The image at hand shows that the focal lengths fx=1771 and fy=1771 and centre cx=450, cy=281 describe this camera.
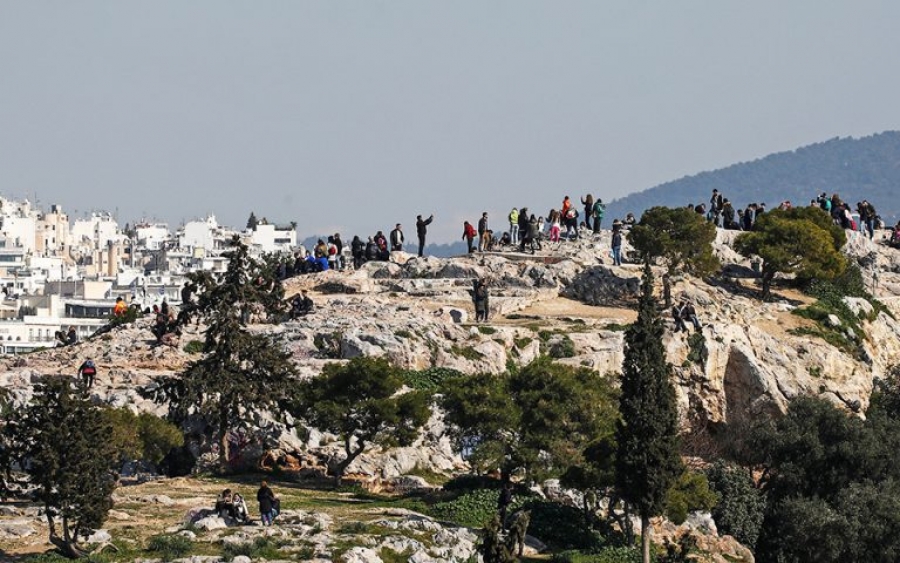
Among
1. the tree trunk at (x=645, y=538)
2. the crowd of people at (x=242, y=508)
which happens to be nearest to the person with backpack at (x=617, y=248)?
the tree trunk at (x=645, y=538)

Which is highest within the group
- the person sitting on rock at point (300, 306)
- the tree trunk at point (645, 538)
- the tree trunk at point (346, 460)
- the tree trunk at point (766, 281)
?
the tree trunk at point (766, 281)

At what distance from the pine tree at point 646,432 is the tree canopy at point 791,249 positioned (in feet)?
91.4

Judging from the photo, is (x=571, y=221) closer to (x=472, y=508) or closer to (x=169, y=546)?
(x=472, y=508)

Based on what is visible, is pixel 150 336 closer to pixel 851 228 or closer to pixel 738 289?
pixel 738 289

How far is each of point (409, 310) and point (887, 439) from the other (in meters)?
16.6

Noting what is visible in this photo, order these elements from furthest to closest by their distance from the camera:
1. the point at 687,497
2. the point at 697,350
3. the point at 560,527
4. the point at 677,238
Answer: the point at 677,238
the point at 697,350
the point at 687,497
the point at 560,527

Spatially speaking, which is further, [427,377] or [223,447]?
[427,377]

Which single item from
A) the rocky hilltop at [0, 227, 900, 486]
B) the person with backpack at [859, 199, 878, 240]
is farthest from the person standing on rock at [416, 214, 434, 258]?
the person with backpack at [859, 199, 878, 240]

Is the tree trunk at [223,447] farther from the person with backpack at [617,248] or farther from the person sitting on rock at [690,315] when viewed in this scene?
the person with backpack at [617,248]

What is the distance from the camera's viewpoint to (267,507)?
131 ft

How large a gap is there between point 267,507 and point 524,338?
20862 mm

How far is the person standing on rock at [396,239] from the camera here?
253 ft

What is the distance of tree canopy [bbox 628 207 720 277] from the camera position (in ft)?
224

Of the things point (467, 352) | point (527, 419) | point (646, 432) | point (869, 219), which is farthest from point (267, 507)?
point (869, 219)
